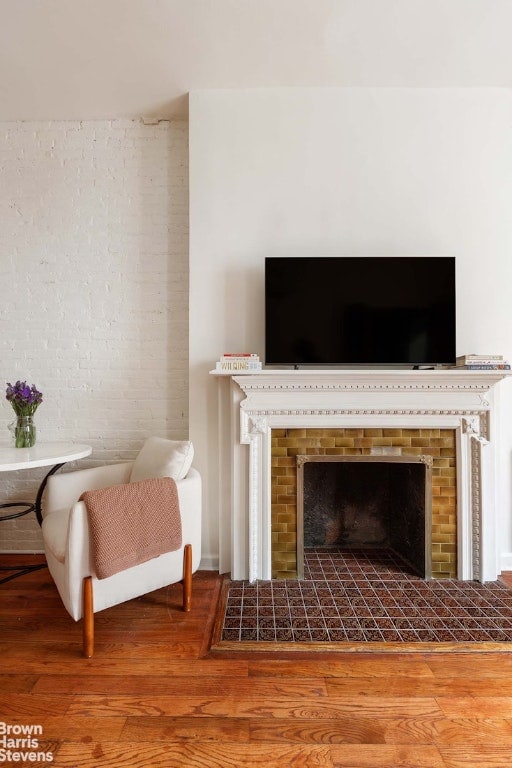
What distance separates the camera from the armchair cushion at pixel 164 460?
6.69ft

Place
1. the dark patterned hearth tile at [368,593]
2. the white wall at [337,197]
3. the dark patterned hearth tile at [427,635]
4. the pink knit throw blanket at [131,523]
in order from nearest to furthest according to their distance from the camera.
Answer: the pink knit throw blanket at [131,523]
the dark patterned hearth tile at [427,635]
the dark patterned hearth tile at [368,593]
the white wall at [337,197]

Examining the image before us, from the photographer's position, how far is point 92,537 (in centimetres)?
164

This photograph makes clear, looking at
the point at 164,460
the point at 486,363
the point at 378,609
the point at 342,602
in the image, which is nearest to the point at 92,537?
the point at 164,460

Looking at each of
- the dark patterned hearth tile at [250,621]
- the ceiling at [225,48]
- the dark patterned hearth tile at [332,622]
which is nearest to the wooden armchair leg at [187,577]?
the dark patterned hearth tile at [250,621]

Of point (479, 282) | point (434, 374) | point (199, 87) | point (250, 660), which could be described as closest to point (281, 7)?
point (199, 87)

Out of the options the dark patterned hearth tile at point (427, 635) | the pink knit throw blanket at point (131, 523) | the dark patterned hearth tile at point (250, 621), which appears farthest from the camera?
the dark patterned hearth tile at point (250, 621)

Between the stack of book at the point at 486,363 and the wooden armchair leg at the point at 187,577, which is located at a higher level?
the stack of book at the point at 486,363

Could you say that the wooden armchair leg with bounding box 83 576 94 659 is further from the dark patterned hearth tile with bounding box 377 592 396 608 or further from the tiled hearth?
the dark patterned hearth tile with bounding box 377 592 396 608

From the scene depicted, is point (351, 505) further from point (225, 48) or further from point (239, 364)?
point (225, 48)

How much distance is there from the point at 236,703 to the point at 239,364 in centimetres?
147

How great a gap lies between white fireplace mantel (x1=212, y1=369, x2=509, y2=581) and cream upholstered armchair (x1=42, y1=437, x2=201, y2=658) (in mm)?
363

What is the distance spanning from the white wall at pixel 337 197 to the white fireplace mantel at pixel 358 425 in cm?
22

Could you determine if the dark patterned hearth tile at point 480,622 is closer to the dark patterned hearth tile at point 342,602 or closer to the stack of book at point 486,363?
the dark patterned hearth tile at point 342,602

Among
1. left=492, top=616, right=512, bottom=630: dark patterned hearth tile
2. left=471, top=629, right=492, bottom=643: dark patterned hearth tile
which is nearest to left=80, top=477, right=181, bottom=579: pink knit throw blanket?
left=471, top=629, right=492, bottom=643: dark patterned hearth tile
